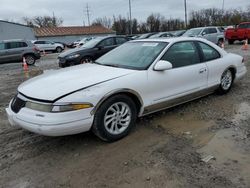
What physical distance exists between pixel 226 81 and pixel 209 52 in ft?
3.16

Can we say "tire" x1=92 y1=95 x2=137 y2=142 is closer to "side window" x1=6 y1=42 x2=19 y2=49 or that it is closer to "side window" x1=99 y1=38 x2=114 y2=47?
"side window" x1=99 y1=38 x2=114 y2=47

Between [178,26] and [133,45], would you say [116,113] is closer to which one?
[133,45]

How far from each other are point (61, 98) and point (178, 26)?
205 feet

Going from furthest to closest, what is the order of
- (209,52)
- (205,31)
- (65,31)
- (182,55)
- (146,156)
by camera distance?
(65,31), (205,31), (209,52), (182,55), (146,156)

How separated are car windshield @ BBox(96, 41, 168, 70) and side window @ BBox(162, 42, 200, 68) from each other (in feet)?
0.57

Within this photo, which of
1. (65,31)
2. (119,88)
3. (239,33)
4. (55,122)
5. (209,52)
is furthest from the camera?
(65,31)

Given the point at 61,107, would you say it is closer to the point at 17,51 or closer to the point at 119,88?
the point at 119,88

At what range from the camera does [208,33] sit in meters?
20.3

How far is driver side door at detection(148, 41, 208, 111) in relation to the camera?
14.8ft

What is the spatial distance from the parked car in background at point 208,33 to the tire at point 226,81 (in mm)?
13649

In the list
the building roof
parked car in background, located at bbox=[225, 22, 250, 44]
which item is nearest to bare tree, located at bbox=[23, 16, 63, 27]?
the building roof

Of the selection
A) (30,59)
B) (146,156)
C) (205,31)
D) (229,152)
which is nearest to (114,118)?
(146,156)

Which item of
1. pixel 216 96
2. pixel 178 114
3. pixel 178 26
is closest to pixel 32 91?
pixel 178 114

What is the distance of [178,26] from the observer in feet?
205
